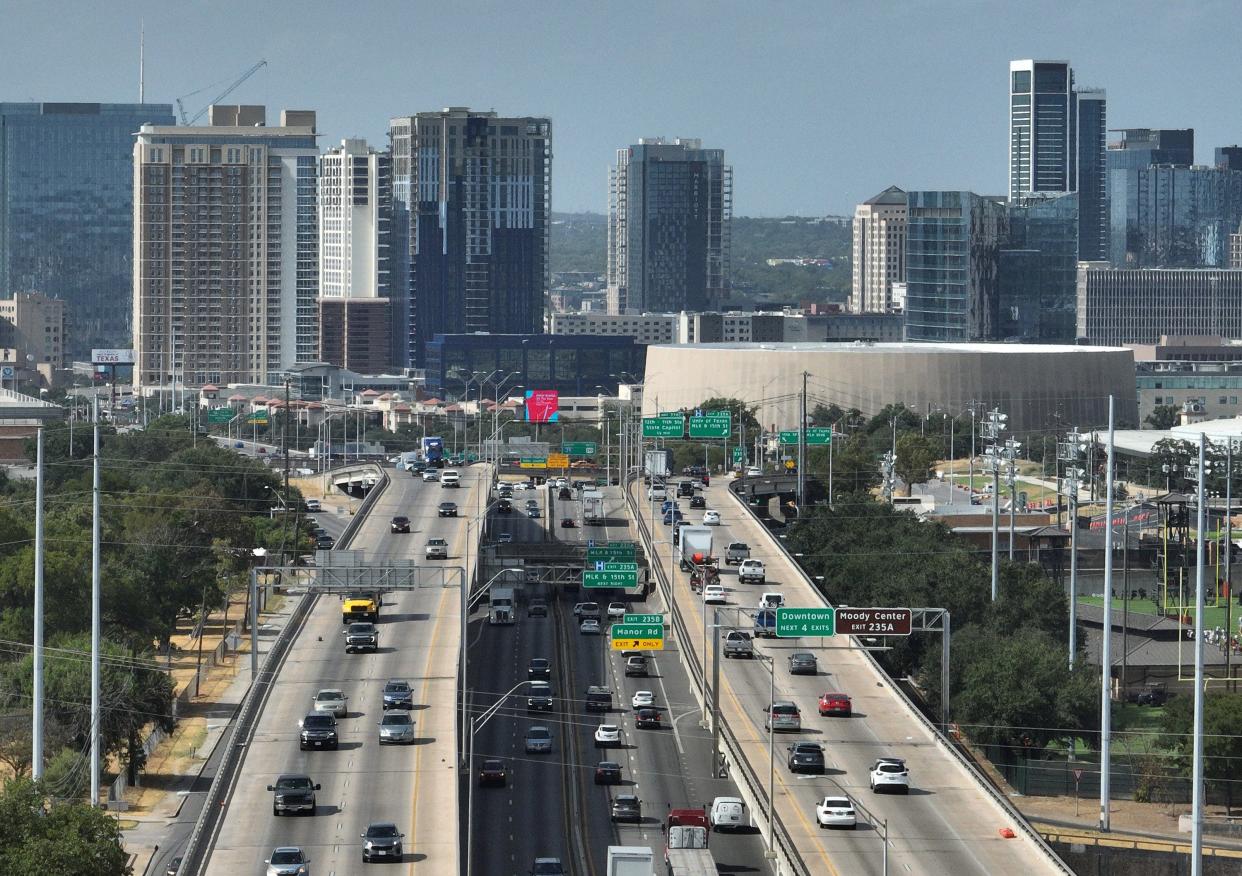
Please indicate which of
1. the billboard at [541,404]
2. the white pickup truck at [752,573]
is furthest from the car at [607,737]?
the billboard at [541,404]

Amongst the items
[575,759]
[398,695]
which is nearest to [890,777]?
[575,759]

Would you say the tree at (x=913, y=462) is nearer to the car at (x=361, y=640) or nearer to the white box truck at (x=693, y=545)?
the white box truck at (x=693, y=545)

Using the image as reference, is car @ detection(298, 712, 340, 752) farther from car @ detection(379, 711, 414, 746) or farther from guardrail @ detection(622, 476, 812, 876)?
guardrail @ detection(622, 476, 812, 876)

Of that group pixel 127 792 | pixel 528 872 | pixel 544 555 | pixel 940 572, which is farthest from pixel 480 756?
pixel 544 555

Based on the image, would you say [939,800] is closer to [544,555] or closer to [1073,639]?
[1073,639]

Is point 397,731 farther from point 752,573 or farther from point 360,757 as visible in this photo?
point 752,573

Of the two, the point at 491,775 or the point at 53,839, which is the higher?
the point at 53,839
